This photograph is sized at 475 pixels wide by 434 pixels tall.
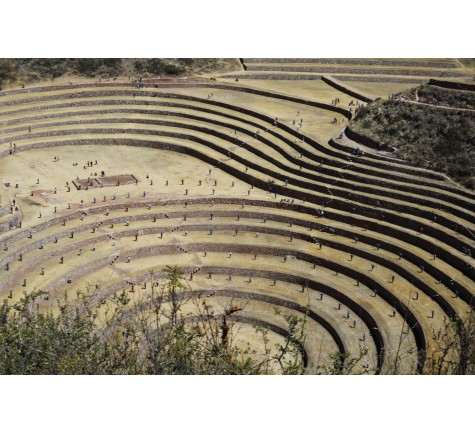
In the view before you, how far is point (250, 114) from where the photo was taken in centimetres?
5825

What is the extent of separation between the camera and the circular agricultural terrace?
125 feet

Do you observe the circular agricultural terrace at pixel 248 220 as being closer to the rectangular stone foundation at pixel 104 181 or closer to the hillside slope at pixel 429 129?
the rectangular stone foundation at pixel 104 181

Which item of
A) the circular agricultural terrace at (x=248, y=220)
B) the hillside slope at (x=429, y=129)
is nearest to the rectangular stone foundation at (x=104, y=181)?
the circular agricultural terrace at (x=248, y=220)

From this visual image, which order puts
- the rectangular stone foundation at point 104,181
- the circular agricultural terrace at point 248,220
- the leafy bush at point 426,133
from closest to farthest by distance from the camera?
the circular agricultural terrace at point 248,220, the leafy bush at point 426,133, the rectangular stone foundation at point 104,181

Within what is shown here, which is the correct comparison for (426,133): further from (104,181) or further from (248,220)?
(104,181)

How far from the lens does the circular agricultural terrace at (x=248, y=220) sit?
125 ft

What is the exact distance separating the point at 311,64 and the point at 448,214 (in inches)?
1267

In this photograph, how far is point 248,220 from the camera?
150 feet

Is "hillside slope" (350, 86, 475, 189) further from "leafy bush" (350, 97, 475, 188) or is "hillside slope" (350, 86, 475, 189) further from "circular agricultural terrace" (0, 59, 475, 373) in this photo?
"circular agricultural terrace" (0, 59, 475, 373)

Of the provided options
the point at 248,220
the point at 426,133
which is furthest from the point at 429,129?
the point at 248,220

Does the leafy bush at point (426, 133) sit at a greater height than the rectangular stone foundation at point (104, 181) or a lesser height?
greater

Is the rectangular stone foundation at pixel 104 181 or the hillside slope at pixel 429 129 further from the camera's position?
the rectangular stone foundation at pixel 104 181

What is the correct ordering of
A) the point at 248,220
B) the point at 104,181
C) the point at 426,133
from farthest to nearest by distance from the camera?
the point at 104,181
the point at 426,133
the point at 248,220

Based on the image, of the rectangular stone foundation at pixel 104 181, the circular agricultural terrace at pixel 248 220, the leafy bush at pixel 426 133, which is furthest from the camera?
the rectangular stone foundation at pixel 104 181
